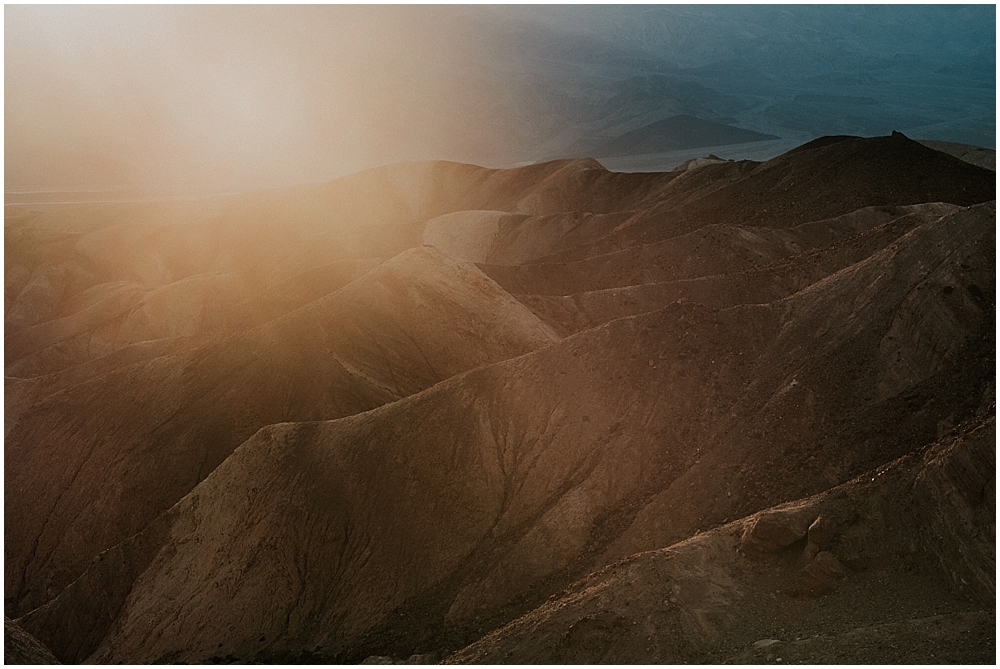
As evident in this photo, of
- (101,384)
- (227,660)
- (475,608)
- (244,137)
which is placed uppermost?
(244,137)

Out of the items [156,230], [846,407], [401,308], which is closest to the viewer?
[846,407]

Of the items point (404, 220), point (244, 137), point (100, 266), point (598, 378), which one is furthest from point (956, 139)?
point (598, 378)

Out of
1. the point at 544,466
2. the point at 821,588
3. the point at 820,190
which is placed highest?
the point at 820,190

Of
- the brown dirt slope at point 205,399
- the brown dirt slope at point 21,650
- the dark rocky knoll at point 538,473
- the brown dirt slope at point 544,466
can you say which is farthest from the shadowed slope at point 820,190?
the brown dirt slope at point 21,650

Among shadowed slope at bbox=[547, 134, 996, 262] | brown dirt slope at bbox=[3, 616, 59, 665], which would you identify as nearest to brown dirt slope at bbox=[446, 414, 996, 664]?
brown dirt slope at bbox=[3, 616, 59, 665]

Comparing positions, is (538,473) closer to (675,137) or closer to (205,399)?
(205,399)

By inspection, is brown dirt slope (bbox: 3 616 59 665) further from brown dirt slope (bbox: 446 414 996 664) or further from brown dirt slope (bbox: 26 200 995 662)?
brown dirt slope (bbox: 446 414 996 664)

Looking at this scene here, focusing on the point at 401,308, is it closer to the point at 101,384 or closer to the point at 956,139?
the point at 101,384

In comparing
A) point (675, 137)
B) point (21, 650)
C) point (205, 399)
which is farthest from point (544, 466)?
point (675, 137)

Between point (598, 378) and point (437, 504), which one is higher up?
point (598, 378)
